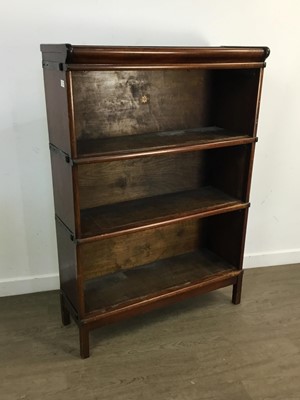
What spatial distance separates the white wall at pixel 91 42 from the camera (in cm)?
177

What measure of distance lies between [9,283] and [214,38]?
1.67m

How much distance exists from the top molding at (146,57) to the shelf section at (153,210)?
2.08 feet

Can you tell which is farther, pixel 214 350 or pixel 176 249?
pixel 176 249

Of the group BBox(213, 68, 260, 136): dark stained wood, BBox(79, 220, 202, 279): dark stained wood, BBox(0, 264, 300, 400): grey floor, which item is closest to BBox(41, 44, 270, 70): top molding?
BBox(213, 68, 260, 136): dark stained wood

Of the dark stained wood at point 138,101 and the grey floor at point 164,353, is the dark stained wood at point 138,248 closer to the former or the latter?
the grey floor at point 164,353

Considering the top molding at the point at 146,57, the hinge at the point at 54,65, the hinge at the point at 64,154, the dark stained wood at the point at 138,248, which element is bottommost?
the dark stained wood at the point at 138,248

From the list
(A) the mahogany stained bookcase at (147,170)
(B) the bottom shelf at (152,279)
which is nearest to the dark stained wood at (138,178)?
(A) the mahogany stained bookcase at (147,170)

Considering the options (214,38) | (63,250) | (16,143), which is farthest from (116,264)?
(214,38)

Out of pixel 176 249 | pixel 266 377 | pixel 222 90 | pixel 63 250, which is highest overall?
pixel 222 90

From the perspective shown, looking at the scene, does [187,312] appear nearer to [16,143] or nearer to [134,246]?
[134,246]

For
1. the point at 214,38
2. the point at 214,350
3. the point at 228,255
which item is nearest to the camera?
the point at 214,350

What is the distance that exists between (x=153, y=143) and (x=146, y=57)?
1.18ft

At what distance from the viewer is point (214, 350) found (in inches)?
72.2

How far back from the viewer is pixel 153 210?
1834 mm
